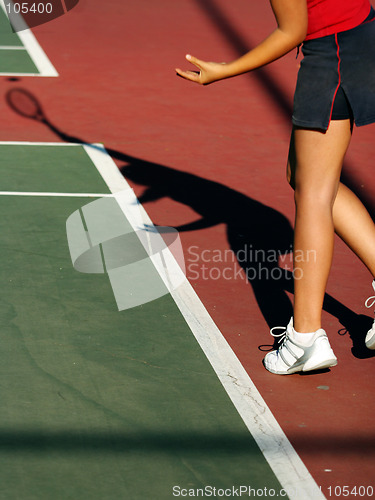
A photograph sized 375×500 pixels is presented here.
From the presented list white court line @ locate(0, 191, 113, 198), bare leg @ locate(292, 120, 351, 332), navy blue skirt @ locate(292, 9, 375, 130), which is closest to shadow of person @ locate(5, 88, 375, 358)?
white court line @ locate(0, 191, 113, 198)

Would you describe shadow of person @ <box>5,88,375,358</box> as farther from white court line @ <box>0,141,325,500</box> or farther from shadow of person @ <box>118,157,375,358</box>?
white court line @ <box>0,141,325,500</box>

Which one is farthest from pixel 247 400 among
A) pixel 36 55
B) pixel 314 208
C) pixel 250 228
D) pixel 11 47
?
pixel 11 47

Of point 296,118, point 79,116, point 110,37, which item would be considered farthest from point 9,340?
point 110,37

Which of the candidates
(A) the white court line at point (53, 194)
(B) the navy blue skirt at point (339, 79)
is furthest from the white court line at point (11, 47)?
(B) the navy blue skirt at point (339, 79)

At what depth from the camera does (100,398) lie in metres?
4.03

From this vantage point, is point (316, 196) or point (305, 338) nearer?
point (316, 196)

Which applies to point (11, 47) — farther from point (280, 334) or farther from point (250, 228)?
point (280, 334)

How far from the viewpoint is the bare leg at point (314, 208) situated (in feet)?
13.2

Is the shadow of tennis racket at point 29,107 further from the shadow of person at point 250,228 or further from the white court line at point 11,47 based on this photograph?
the white court line at point 11,47

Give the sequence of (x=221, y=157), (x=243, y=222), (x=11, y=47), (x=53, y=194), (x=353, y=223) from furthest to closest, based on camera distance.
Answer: (x=11, y=47), (x=221, y=157), (x=53, y=194), (x=243, y=222), (x=353, y=223)

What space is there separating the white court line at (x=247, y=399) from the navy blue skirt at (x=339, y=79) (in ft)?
3.85

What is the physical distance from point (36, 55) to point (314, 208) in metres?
7.33

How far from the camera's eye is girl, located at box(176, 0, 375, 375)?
3.93 m

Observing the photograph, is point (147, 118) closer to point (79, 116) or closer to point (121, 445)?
point (79, 116)
